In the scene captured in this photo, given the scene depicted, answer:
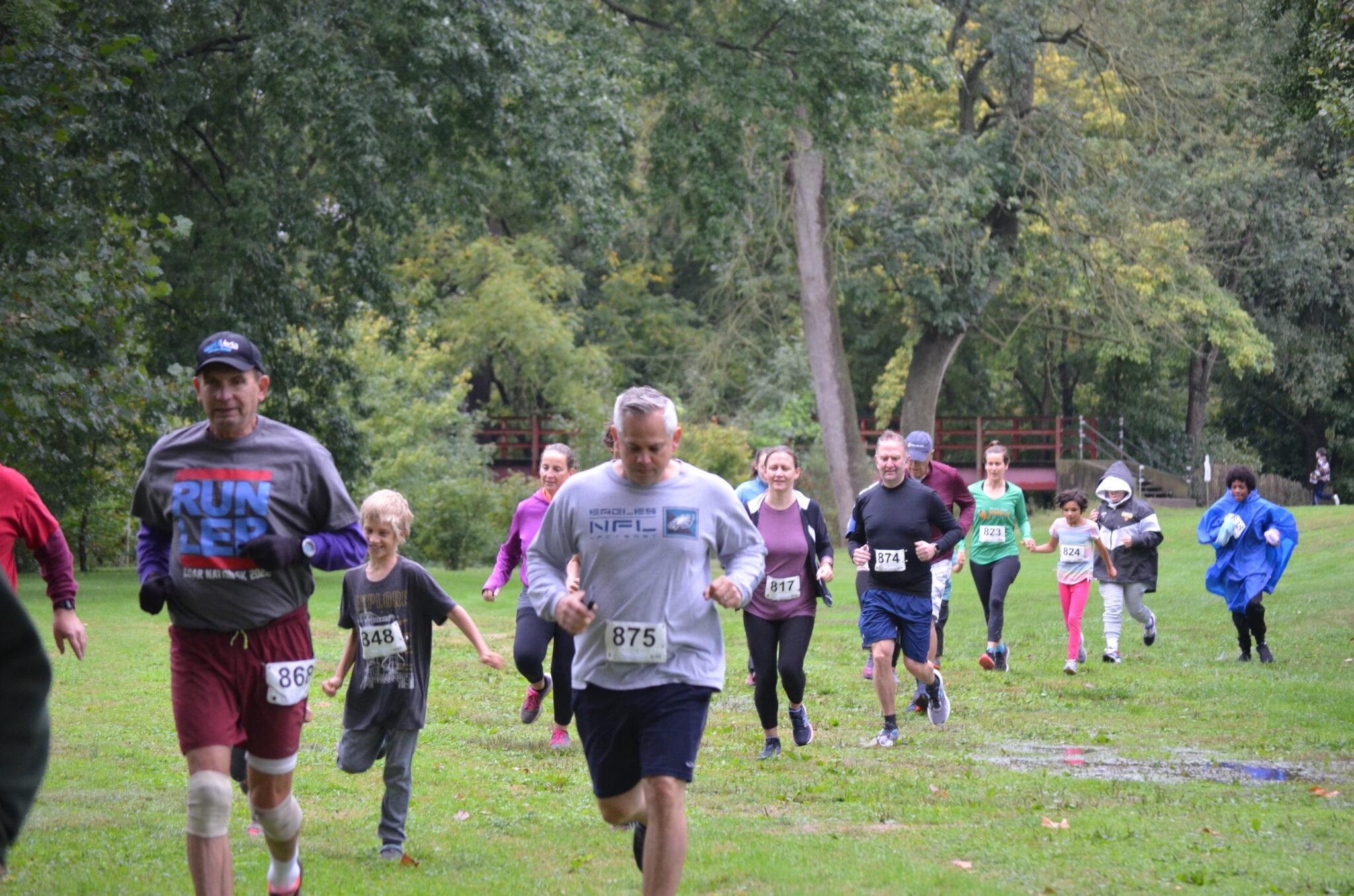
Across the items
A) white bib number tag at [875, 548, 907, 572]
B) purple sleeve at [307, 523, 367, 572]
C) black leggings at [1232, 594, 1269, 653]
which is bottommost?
black leggings at [1232, 594, 1269, 653]

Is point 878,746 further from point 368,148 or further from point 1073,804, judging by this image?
point 368,148

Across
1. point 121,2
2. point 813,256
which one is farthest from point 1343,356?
point 121,2

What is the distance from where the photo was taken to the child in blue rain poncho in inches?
597

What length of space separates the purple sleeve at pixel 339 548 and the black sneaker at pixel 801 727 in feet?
16.4

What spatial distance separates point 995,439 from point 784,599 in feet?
133

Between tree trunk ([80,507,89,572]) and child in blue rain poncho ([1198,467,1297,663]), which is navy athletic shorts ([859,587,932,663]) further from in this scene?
tree trunk ([80,507,89,572])

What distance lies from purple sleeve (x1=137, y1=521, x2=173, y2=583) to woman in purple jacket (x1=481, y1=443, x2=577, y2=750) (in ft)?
12.2

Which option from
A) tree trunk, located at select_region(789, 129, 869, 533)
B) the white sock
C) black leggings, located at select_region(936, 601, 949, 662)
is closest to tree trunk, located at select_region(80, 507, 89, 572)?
tree trunk, located at select_region(789, 129, 869, 533)

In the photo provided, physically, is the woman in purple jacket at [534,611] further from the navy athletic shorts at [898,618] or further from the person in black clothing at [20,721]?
the person in black clothing at [20,721]

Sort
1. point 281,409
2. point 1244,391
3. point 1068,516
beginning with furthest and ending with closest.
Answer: point 1244,391 < point 281,409 < point 1068,516

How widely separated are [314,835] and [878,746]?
13.6ft

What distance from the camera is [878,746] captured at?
33.3ft

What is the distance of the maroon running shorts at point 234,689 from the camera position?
528 centimetres

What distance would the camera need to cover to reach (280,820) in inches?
221
